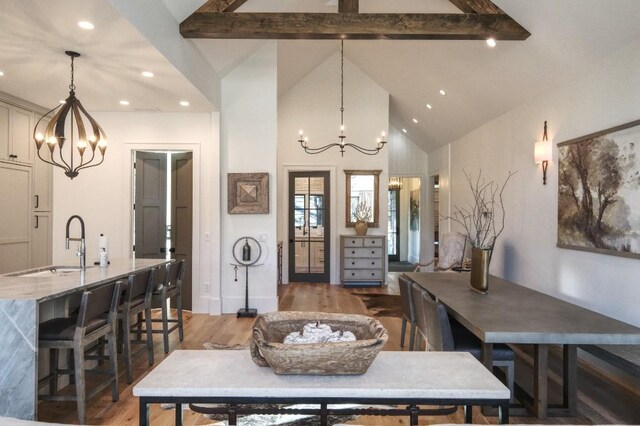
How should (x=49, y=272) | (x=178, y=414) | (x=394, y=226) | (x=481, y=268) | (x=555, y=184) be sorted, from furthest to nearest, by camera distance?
(x=394, y=226) → (x=555, y=184) → (x=49, y=272) → (x=481, y=268) → (x=178, y=414)

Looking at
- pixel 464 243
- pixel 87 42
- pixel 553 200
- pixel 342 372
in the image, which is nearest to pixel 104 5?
pixel 87 42

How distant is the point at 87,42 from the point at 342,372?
3.28 m

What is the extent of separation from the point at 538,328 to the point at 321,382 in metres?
1.64

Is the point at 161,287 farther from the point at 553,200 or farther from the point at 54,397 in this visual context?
the point at 553,200

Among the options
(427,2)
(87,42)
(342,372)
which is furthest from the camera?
(427,2)

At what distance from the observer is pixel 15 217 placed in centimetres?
492

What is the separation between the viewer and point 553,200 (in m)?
4.23

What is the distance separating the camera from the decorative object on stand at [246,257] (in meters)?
5.50

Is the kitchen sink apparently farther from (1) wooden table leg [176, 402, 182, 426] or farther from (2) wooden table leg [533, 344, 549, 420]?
(2) wooden table leg [533, 344, 549, 420]

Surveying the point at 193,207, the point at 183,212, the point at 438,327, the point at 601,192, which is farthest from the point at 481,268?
the point at 183,212

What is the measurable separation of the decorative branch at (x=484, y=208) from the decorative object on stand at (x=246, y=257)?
283 centimetres

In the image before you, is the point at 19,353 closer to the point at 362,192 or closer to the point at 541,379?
the point at 541,379

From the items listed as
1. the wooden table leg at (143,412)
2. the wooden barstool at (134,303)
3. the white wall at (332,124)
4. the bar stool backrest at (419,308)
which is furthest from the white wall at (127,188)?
the wooden table leg at (143,412)

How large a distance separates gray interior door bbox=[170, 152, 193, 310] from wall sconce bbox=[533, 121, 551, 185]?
13.9ft
